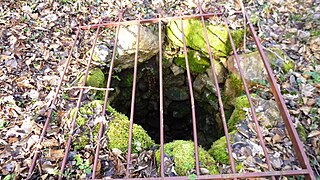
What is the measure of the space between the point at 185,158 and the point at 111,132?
0.51m

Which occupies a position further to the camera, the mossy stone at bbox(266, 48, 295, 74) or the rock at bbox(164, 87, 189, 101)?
the rock at bbox(164, 87, 189, 101)

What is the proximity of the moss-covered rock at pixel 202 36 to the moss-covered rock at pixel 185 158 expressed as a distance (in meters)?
1.12

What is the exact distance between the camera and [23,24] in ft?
8.99

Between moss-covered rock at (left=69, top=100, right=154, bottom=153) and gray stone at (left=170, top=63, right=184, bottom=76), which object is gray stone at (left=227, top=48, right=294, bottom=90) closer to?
gray stone at (left=170, top=63, right=184, bottom=76)

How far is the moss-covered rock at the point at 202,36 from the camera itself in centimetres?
260

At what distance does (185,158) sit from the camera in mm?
1729

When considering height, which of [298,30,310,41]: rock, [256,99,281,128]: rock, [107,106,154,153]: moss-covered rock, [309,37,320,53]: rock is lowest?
[107,106,154,153]: moss-covered rock

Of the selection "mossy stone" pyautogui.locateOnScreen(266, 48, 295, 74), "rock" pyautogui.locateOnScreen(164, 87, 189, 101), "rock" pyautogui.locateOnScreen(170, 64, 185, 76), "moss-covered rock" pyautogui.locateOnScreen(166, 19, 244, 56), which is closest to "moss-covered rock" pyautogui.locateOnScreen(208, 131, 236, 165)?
"mossy stone" pyautogui.locateOnScreen(266, 48, 295, 74)

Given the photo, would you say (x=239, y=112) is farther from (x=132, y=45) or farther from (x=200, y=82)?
(x=132, y=45)

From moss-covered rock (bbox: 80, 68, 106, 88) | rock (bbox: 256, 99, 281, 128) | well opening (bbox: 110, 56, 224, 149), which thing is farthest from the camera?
well opening (bbox: 110, 56, 224, 149)

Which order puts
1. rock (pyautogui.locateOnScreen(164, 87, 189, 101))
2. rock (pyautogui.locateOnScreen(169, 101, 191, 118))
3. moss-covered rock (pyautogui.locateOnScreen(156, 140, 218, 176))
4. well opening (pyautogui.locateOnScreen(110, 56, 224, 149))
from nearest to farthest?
moss-covered rock (pyautogui.locateOnScreen(156, 140, 218, 176)) < well opening (pyautogui.locateOnScreen(110, 56, 224, 149)) < rock (pyautogui.locateOnScreen(164, 87, 189, 101)) < rock (pyautogui.locateOnScreen(169, 101, 191, 118))

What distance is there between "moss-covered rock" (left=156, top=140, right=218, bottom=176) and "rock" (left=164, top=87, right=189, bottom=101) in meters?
1.45

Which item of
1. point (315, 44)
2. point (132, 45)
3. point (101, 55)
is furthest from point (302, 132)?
point (101, 55)

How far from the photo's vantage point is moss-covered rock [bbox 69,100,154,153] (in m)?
1.84
